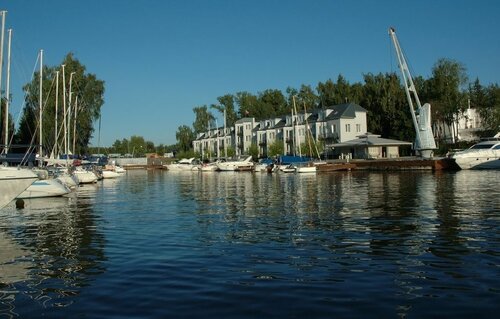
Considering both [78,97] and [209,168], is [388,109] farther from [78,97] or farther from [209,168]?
[78,97]

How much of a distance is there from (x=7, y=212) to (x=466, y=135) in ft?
327

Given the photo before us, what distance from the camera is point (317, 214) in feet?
74.6

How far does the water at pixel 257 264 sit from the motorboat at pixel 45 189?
34.8 ft

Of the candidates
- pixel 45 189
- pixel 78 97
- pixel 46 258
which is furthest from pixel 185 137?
pixel 46 258

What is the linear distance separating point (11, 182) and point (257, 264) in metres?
13.1

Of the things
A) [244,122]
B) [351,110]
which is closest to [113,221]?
[351,110]

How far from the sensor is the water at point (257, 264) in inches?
365

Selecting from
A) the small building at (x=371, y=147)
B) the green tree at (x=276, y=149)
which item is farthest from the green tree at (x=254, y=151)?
the small building at (x=371, y=147)

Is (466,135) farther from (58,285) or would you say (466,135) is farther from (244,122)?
(58,285)

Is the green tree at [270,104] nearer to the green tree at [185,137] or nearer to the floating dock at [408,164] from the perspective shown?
the green tree at [185,137]

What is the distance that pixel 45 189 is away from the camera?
114 ft

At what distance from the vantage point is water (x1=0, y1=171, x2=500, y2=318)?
30.4 feet

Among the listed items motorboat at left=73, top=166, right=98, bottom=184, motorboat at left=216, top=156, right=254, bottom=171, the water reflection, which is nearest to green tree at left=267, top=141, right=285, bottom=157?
motorboat at left=216, top=156, right=254, bottom=171

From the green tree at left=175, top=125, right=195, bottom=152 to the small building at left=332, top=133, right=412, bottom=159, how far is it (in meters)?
90.7
